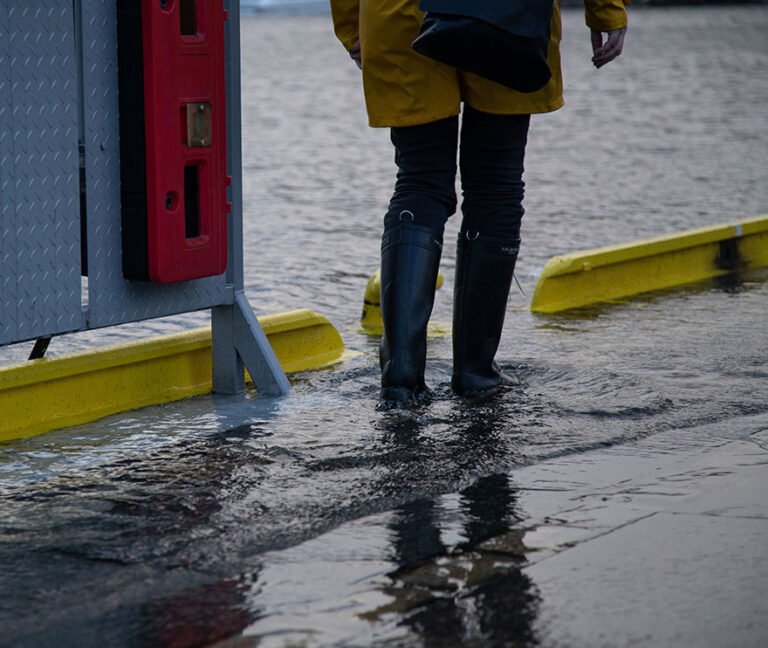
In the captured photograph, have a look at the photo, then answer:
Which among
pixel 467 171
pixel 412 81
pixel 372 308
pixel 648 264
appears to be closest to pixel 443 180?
pixel 467 171

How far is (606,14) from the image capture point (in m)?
4.39

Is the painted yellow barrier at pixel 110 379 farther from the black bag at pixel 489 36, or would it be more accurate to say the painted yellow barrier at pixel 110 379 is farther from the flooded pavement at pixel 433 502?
the black bag at pixel 489 36

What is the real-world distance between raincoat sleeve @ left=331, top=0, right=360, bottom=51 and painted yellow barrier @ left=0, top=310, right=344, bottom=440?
90 cm

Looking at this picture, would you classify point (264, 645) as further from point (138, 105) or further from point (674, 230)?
point (674, 230)

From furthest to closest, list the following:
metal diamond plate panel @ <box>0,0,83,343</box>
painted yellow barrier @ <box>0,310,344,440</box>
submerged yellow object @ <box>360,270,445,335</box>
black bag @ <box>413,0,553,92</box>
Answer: submerged yellow object @ <box>360,270,445,335</box>
painted yellow barrier @ <box>0,310,344,440</box>
black bag @ <box>413,0,553,92</box>
metal diamond plate panel @ <box>0,0,83,343</box>

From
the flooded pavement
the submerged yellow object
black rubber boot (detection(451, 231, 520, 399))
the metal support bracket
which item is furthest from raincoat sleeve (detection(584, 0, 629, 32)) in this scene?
the submerged yellow object

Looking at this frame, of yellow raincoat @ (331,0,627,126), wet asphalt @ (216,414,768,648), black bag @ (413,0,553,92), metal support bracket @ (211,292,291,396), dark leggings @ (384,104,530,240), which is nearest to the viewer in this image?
wet asphalt @ (216,414,768,648)

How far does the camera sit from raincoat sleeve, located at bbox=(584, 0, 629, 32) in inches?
173

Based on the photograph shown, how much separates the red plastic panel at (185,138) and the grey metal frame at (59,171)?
0.35 ft

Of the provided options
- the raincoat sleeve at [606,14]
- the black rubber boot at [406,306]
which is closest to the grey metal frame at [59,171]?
the black rubber boot at [406,306]

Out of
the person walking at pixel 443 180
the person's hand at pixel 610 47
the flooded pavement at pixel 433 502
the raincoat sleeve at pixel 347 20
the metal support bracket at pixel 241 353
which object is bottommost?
the flooded pavement at pixel 433 502

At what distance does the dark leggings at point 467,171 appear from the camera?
14.3 ft

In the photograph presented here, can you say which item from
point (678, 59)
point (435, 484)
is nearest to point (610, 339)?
point (435, 484)

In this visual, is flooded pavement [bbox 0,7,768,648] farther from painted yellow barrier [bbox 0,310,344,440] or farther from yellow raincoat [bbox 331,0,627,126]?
yellow raincoat [bbox 331,0,627,126]
